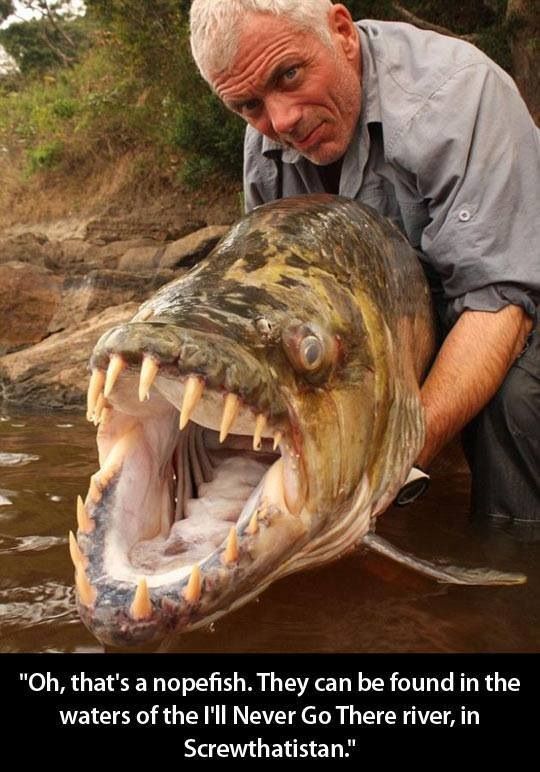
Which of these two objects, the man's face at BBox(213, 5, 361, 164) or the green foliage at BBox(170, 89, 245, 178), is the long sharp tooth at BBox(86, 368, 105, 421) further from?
the green foliage at BBox(170, 89, 245, 178)

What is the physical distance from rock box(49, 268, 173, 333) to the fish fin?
630cm

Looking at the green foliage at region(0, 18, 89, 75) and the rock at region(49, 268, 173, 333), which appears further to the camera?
the green foliage at region(0, 18, 89, 75)

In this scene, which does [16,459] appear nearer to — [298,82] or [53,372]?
[298,82]

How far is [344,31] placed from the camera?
3.00 meters

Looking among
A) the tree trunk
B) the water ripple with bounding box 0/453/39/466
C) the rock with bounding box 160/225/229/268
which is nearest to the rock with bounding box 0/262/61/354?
the rock with bounding box 160/225/229/268

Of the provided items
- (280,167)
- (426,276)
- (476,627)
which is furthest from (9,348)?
(476,627)

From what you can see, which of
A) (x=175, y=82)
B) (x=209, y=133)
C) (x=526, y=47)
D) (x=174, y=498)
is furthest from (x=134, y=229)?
(x=174, y=498)

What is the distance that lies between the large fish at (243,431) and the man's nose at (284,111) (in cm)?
60

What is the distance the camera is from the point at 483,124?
9.06ft

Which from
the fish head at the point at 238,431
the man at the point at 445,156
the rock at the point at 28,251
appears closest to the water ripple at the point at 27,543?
the fish head at the point at 238,431

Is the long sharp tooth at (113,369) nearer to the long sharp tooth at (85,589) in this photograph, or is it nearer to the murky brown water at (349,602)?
the long sharp tooth at (85,589)

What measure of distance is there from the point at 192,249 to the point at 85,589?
715 centimetres

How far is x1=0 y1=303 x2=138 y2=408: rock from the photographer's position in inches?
249
